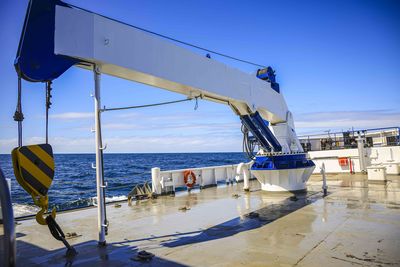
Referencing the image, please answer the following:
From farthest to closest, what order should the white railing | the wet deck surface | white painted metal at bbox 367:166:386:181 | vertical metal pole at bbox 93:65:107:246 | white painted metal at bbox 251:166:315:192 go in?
white painted metal at bbox 367:166:386:181, the white railing, white painted metal at bbox 251:166:315:192, vertical metal pole at bbox 93:65:107:246, the wet deck surface

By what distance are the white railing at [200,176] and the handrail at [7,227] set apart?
9.60m

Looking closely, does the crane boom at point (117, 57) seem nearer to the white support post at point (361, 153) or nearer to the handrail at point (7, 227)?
the handrail at point (7, 227)

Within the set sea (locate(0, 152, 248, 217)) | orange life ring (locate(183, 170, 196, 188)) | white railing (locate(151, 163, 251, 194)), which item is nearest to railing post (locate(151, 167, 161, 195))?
white railing (locate(151, 163, 251, 194))

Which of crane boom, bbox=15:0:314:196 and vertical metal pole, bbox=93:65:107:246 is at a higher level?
crane boom, bbox=15:0:314:196

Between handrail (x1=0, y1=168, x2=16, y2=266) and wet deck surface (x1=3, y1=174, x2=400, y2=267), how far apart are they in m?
2.98

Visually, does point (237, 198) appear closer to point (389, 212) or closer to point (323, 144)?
point (389, 212)

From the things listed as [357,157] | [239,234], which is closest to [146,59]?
[239,234]

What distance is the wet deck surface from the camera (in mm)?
4441

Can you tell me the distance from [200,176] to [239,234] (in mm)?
8073

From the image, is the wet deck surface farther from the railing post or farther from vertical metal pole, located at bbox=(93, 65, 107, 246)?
the railing post

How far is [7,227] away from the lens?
5.61 feet

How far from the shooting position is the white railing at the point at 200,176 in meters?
11.6

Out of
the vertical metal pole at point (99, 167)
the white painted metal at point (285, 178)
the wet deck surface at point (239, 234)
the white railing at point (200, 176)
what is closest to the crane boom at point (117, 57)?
the vertical metal pole at point (99, 167)

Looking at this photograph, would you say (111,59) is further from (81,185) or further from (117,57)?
(81,185)
